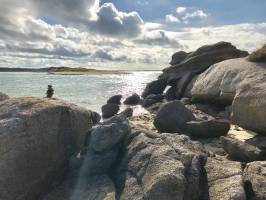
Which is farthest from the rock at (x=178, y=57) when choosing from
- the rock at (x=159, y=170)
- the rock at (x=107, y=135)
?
the rock at (x=159, y=170)

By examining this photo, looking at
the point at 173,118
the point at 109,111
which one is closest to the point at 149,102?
the point at 109,111

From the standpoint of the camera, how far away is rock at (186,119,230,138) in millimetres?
18109

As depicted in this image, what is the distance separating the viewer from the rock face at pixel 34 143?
31.1ft

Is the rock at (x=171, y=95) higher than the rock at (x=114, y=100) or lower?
higher

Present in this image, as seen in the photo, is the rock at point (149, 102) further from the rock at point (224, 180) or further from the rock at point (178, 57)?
the rock at point (224, 180)

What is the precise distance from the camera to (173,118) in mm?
20234

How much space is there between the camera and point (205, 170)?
31.2 ft

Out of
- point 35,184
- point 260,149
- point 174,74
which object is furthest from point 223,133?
point 174,74

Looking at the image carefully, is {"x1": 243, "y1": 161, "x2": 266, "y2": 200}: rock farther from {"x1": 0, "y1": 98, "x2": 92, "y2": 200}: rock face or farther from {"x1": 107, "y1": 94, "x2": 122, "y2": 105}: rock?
{"x1": 107, "y1": 94, "x2": 122, "y2": 105}: rock

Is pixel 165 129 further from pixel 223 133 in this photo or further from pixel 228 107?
pixel 228 107

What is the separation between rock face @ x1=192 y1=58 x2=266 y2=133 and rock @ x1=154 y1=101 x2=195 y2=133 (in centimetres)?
275

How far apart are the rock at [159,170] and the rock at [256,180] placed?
1.15 m

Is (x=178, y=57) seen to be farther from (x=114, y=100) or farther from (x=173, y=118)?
(x=173, y=118)

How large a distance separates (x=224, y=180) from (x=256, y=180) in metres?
0.80
